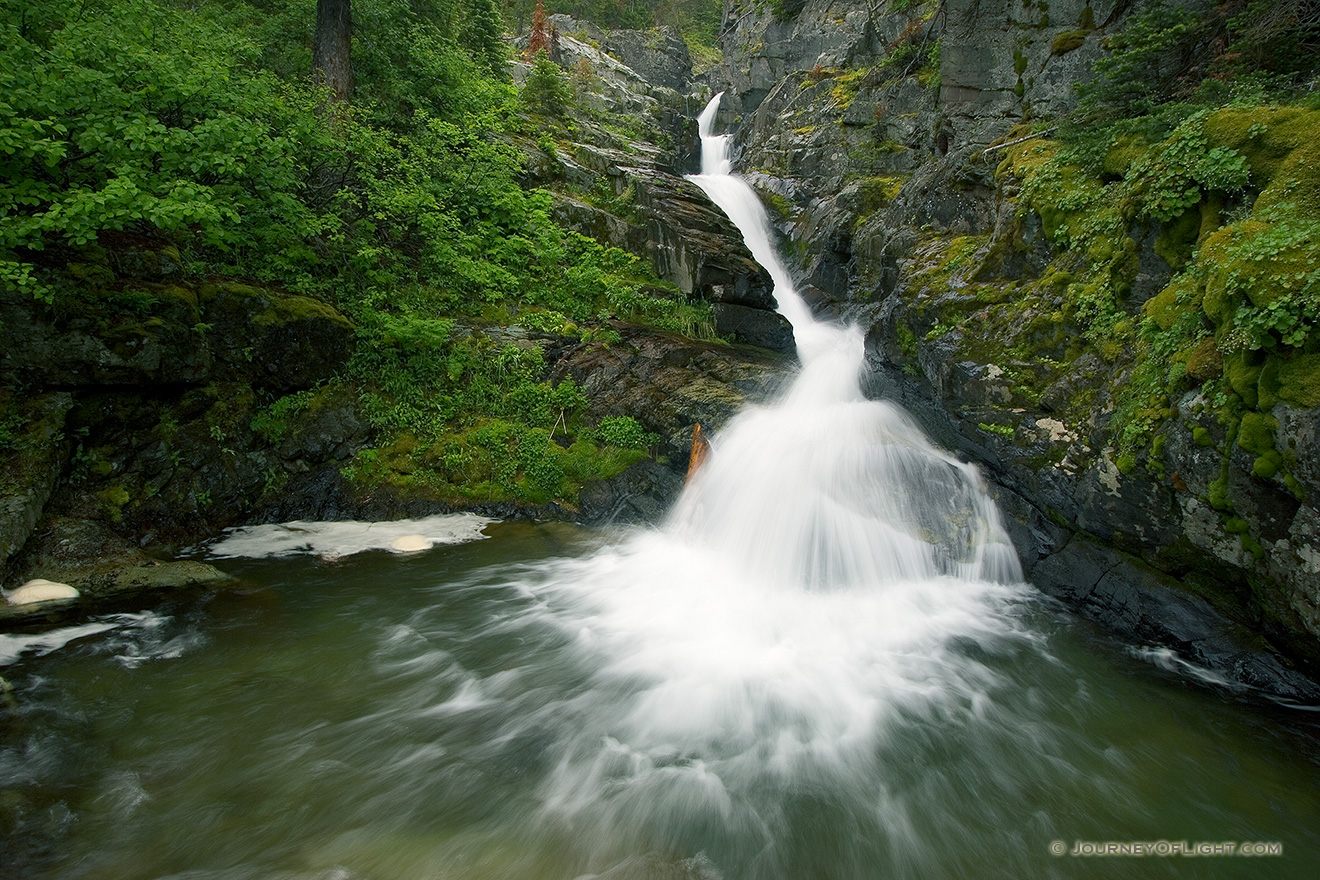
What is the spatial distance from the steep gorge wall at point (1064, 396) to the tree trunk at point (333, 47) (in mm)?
11068

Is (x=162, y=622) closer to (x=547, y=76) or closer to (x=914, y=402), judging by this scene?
(x=914, y=402)

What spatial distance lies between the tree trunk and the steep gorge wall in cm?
1107

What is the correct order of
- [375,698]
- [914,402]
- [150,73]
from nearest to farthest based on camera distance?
[375,698], [150,73], [914,402]

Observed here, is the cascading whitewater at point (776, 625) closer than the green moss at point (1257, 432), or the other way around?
the cascading whitewater at point (776, 625)

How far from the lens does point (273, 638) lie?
566 cm

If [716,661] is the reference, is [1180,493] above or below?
above

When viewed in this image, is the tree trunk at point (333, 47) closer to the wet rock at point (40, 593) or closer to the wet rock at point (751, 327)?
the wet rock at point (751, 327)

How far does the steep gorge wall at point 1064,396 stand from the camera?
16.2 feet

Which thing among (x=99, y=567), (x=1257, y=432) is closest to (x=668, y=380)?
(x=1257, y=432)

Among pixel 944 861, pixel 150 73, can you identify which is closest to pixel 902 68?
pixel 150 73

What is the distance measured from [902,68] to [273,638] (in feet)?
67.5

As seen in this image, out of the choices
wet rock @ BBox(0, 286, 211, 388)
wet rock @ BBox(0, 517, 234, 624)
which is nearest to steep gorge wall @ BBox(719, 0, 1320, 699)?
wet rock @ BBox(0, 517, 234, 624)

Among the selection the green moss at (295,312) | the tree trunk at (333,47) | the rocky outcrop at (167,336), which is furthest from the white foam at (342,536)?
the tree trunk at (333,47)

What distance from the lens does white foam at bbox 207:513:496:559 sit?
24.8ft
